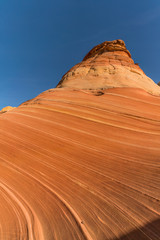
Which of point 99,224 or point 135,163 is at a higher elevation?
point 135,163

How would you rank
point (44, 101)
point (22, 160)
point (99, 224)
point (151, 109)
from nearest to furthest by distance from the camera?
point (99, 224) → point (22, 160) → point (151, 109) → point (44, 101)

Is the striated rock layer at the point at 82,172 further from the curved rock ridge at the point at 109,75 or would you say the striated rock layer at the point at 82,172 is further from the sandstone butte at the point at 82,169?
the curved rock ridge at the point at 109,75

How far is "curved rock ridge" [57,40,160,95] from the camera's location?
21.1 ft

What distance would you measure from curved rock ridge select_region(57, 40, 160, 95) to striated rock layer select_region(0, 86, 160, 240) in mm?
2235

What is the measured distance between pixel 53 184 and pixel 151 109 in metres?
3.84

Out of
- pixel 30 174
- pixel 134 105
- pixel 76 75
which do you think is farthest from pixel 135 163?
pixel 76 75

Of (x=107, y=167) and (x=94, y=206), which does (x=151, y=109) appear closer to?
(x=107, y=167)

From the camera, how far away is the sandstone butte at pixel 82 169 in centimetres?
146

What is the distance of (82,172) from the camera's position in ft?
7.54

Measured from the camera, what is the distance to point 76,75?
8.03 m

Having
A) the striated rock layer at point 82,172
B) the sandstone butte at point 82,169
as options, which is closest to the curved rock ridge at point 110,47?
the sandstone butte at point 82,169

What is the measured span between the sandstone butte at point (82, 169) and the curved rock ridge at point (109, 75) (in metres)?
1.72

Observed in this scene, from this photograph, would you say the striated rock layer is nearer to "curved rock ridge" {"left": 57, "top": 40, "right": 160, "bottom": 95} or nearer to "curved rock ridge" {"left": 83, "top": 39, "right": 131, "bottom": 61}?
"curved rock ridge" {"left": 57, "top": 40, "right": 160, "bottom": 95}

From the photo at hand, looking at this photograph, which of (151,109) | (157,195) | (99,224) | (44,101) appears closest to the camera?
(99,224)
